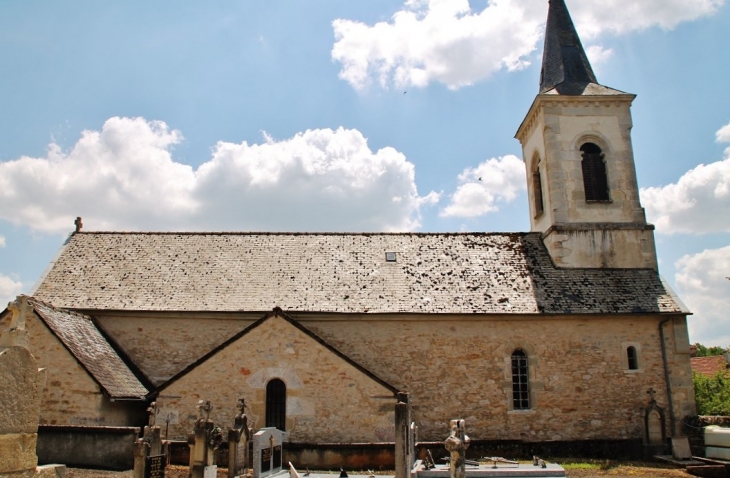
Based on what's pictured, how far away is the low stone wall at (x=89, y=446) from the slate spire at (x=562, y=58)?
2184 centimetres

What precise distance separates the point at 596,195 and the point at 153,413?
19.3 metres

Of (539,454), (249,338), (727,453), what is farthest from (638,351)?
(249,338)

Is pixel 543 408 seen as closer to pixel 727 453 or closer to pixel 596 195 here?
pixel 727 453

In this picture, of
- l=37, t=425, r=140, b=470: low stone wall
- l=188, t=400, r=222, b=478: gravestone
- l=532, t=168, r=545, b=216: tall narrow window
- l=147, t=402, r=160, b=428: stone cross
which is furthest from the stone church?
l=188, t=400, r=222, b=478: gravestone

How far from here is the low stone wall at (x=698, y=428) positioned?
65.4 feet

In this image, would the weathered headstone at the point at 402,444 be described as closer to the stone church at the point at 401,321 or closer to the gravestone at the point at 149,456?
the stone church at the point at 401,321

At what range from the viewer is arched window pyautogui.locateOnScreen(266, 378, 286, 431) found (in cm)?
1888

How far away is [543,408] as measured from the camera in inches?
808

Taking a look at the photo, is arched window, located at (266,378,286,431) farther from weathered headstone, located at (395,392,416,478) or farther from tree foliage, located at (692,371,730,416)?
tree foliage, located at (692,371,730,416)

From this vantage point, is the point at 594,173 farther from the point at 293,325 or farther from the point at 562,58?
the point at 293,325

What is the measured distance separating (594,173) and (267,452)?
18.1 metres

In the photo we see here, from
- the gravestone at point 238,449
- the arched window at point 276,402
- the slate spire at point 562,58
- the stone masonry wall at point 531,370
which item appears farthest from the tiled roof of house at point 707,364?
the gravestone at point 238,449

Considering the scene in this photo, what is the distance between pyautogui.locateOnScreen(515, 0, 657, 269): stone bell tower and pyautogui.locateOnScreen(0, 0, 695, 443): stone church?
0.06 meters

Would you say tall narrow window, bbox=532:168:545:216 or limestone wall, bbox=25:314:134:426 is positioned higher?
tall narrow window, bbox=532:168:545:216
